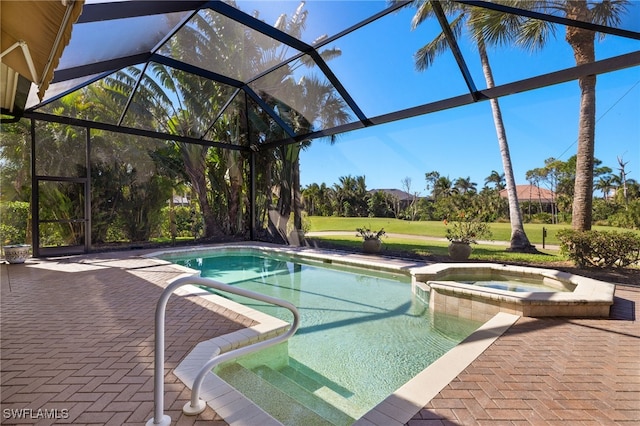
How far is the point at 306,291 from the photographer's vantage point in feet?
20.4

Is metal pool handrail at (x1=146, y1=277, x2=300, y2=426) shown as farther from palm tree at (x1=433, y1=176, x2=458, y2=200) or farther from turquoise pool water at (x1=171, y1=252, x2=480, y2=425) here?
palm tree at (x1=433, y1=176, x2=458, y2=200)

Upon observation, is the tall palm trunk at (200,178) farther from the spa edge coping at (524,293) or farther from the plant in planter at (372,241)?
the spa edge coping at (524,293)

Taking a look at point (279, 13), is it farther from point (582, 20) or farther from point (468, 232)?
point (468, 232)

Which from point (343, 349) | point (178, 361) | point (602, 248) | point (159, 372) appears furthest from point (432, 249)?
point (159, 372)

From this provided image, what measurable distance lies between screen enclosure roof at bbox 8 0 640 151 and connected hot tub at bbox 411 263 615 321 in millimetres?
3647

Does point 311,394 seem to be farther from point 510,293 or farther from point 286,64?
point 286,64

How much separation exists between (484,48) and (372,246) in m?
5.84

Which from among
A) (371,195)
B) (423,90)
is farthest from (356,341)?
(371,195)

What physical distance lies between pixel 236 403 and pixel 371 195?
878 cm

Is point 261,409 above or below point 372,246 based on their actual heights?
below

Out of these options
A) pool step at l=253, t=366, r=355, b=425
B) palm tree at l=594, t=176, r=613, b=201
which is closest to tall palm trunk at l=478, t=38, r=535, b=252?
palm tree at l=594, t=176, r=613, b=201

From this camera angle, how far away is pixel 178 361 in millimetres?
2771

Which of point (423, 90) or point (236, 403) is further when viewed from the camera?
point (423, 90)

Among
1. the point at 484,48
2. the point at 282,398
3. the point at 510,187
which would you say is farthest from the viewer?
the point at 510,187
